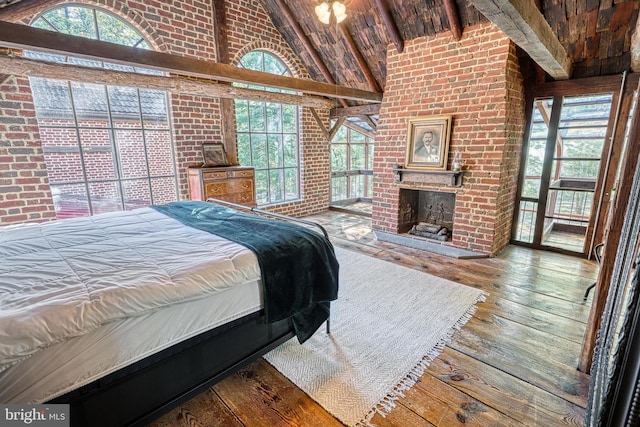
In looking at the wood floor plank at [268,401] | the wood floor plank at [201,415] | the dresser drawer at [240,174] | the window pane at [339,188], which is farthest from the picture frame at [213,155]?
the wood floor plank at [201,415]

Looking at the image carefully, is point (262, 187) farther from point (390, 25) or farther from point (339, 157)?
point (390, 25)

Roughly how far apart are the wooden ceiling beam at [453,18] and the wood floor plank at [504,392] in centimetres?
353

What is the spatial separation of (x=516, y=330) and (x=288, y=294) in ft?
6.13

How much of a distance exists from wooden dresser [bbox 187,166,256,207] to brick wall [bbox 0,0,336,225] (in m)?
0.25

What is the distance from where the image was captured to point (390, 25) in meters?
3.86

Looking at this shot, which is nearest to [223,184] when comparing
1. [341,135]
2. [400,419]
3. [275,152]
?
[275,152]

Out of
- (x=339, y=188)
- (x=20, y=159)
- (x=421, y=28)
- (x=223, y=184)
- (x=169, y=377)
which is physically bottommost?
(x=169, y=377)

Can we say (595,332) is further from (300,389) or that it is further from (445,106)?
(445,106)

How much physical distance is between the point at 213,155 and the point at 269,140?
50.1 inches

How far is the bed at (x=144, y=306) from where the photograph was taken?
1110 mm

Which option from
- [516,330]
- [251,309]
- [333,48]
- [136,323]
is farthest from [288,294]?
[333,48]

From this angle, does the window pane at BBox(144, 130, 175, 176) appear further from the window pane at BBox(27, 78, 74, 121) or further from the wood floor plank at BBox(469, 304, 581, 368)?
the wood floor plank at BBox(469, 304, 581, 368)

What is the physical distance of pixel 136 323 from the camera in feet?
4.29

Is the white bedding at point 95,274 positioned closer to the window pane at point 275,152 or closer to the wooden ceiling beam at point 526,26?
the wooden ceiling beam at point 526,26
